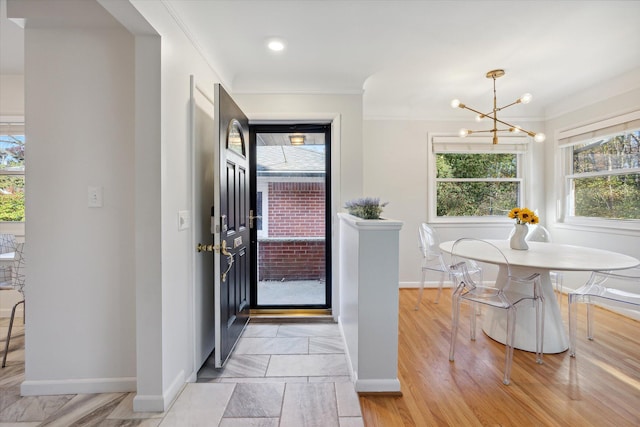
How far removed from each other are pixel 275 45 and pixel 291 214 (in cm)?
162

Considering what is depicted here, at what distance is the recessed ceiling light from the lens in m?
2.17

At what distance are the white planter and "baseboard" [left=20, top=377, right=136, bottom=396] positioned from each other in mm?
1425

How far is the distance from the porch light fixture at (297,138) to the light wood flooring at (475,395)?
220 centimetres

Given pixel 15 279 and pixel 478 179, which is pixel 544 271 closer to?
pixel 478 179

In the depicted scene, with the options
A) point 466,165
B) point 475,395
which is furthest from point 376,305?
point 466,165

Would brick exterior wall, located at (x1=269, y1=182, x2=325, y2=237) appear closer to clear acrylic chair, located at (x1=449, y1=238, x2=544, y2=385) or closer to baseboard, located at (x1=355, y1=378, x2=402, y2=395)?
clear acrylic chair, located at (x1=449, y1=238, x2=544, y2=385)

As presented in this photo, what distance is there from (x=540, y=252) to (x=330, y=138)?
2184 millimetres

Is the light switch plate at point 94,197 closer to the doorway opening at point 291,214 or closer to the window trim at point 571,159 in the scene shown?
the doorway opening at point 291,214

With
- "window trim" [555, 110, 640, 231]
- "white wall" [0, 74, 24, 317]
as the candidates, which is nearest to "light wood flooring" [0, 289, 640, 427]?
"white wall" [0, 74, 24, 317]

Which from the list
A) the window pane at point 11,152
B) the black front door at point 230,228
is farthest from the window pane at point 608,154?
the window pane at point 11,152

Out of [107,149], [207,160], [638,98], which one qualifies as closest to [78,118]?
[107,149]

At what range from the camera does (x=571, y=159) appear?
12.1 ft

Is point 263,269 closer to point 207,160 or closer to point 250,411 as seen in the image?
point 207,160

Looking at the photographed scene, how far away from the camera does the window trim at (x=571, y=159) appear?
299 cm
